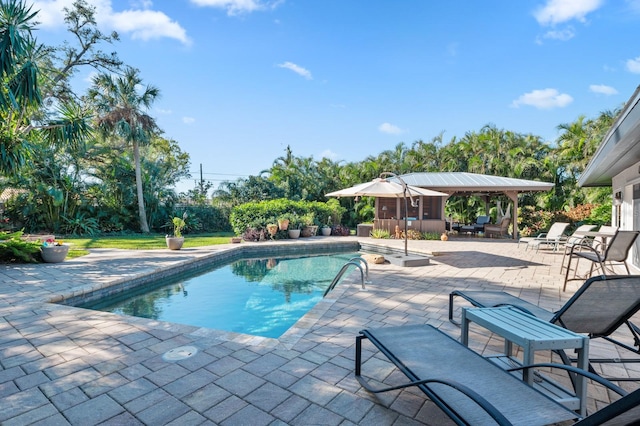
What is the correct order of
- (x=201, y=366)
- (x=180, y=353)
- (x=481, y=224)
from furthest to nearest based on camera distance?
(x=481, y=224) < (x=180, y=353) < (x=201, y=366)

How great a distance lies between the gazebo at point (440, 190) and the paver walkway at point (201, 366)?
9576 millimetres

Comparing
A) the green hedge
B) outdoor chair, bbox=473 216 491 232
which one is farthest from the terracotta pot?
outdoor chair, bbox=473 216 491 232

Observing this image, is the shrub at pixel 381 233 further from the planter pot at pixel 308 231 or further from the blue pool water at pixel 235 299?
the blue pool water at pixel 235 299

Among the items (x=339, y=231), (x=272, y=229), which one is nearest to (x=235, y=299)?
(x=272, y=229)

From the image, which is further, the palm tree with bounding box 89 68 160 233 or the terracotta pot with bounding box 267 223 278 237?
the palm tree with bounding box 89 68 160 233

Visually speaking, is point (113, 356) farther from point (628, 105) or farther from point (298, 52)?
point (298, 52)

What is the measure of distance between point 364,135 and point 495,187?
16.4 metres

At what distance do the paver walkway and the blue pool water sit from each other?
3.15ft

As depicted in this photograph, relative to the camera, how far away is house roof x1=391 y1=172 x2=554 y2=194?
14.8 meters

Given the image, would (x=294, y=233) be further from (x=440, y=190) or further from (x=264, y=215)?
(x=440, y=190)

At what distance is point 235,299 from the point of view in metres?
6.98

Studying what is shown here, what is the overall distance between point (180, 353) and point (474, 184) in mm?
14628

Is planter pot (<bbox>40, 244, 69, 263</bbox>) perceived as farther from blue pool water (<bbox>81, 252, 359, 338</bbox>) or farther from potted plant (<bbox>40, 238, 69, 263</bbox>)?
blue pool water (<bbox>81, 252, 359, 338</bbox>)

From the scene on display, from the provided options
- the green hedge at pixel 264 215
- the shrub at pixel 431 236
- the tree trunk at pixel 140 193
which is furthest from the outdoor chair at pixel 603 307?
the tree trunk at pixel 140 193
